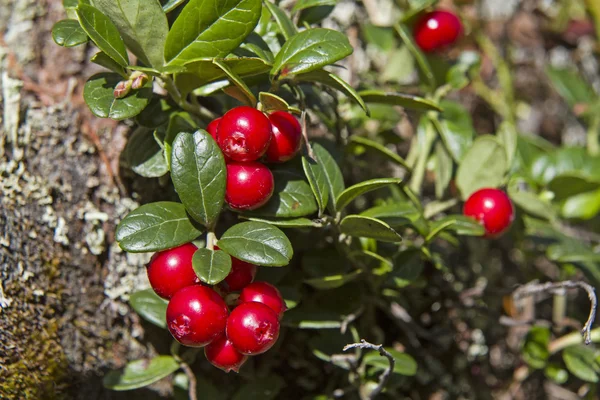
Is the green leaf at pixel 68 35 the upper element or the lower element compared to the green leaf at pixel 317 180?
upper

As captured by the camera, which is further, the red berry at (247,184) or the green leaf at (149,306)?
the green leaf at (149,306)

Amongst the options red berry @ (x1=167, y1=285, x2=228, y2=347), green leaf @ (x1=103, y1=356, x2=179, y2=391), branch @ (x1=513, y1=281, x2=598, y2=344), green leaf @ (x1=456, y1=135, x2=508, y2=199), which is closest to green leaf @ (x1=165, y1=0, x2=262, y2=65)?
red berry @ (x1=167, y1=285, x2=228, y2=347)

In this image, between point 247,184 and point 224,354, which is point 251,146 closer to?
point 247,184

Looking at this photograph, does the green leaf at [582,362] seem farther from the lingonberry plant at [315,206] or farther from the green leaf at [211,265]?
the green leaf at [211,265]

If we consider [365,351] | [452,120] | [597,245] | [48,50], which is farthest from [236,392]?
[597,245]

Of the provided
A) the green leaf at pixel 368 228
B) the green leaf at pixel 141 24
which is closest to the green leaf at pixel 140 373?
the green leaf at pixel 368 228

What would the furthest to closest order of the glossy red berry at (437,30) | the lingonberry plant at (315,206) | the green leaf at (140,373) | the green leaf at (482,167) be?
the glossy red berry at (437,30)
the green leaf at (482,167)
the green leaf at (140,373)
the lingonberry plant at (315,206)

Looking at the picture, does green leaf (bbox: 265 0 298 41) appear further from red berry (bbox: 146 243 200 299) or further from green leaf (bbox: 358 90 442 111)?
red berry (bbox: 146 243 200 299)
